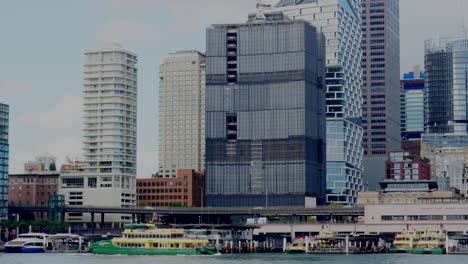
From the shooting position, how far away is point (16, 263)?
655 ft

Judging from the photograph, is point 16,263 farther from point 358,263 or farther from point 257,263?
point 358,263

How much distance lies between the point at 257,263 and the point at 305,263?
981 centimetres

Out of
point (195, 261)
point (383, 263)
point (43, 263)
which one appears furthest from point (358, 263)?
point (43, 263)

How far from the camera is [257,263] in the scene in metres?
197

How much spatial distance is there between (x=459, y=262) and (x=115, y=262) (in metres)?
70.6

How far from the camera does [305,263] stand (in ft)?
642

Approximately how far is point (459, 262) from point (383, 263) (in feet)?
52.6

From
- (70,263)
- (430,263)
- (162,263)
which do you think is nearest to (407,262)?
(430,263)

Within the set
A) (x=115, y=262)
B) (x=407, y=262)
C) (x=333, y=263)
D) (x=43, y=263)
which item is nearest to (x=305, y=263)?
(x=333, y=263)

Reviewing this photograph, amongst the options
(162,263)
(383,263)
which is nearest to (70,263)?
(162,263)

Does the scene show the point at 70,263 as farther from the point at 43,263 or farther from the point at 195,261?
the point at 195,261

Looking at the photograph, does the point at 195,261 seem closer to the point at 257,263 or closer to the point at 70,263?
the point at 257,263

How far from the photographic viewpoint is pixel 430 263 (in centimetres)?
19400

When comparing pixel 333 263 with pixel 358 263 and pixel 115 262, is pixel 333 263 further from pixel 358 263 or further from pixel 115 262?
pixel 115 262
